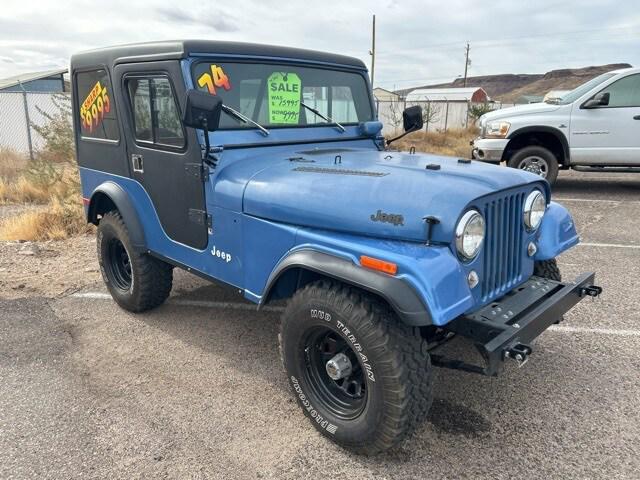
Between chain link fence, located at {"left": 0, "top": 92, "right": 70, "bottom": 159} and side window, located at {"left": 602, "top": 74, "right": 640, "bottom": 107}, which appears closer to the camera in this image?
side window, located at {"left": 602, "top": 74, "right": 640, "bottom": 107}

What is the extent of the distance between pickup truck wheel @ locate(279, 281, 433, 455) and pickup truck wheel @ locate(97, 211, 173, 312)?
1747 mm

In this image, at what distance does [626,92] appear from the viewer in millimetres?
7996

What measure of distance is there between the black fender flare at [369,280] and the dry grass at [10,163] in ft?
33.3

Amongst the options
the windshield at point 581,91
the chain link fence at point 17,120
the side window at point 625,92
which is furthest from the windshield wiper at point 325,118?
the chain link fence at point 17,120

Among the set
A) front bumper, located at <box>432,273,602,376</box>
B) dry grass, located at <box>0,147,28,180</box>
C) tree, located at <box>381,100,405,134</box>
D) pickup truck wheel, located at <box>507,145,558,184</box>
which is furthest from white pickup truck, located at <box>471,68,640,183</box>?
tree, located at <box>381,100,405,134</box>

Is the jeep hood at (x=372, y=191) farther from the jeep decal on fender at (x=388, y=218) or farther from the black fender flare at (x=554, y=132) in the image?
the black fender flare at (x=554, y=132)

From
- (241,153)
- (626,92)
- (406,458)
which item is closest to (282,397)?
(406,458)

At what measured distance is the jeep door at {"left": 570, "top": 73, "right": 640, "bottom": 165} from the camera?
314 inches

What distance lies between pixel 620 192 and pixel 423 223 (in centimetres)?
835

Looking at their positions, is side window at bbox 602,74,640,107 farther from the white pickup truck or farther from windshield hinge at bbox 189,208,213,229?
windshield hinge at bbox 189,208,213,229

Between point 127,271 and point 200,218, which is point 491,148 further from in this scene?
point 200,218

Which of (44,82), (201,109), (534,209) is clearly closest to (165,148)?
(201,109)

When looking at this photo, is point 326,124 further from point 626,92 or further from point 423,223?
point 626,92

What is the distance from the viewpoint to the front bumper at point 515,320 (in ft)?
7.42
